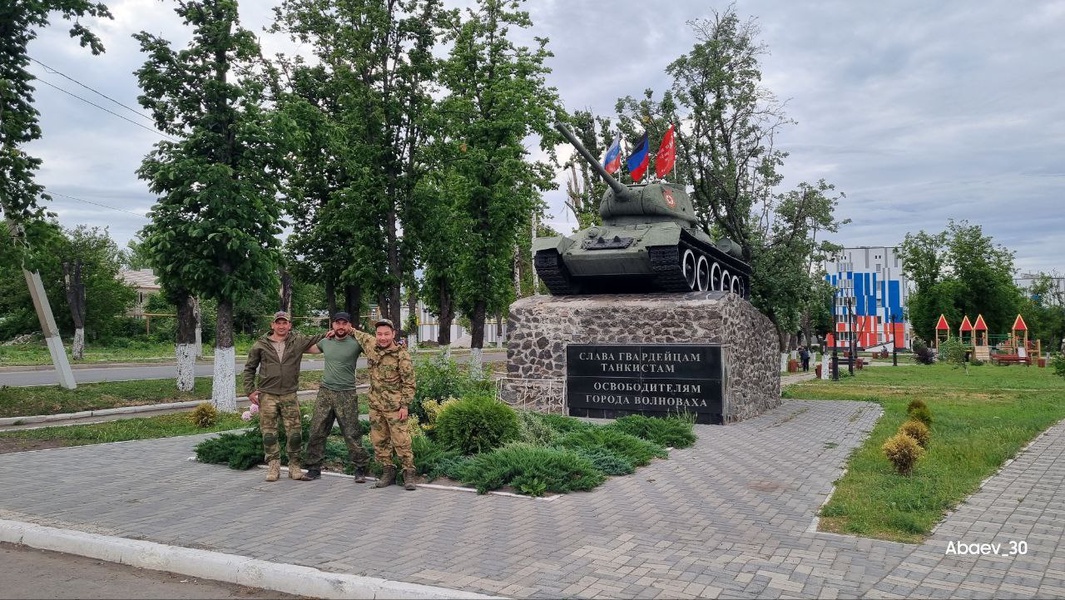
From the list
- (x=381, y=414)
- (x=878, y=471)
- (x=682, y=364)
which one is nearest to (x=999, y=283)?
(x=682, y=364)

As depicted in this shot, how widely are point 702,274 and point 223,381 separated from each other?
10.4m

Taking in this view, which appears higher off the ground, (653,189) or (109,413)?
(653,189)

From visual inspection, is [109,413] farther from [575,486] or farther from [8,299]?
[8,299]

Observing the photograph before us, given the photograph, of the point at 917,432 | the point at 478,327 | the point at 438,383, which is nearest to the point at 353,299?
the point at 478,327

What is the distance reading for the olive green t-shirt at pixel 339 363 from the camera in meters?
8.12

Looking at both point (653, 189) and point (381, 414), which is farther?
point (653, 189)

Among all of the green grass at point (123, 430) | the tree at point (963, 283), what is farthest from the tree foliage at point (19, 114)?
the tree at point (963, 283)

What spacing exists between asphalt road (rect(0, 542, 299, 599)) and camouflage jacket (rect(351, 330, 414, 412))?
2.86 meters

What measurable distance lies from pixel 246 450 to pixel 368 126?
17181mm

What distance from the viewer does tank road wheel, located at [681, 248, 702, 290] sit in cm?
1532

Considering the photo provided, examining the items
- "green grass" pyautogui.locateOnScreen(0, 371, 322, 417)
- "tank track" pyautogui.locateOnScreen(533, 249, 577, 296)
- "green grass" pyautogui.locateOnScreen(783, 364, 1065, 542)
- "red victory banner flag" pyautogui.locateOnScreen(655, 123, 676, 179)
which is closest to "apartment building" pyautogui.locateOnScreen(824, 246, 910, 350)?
"green grass" pyautogui.locateOnScreen(783, 364, 1065, 542)

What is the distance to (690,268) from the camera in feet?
52.4

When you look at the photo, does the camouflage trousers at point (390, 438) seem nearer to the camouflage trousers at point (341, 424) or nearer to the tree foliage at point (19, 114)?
the camouflage trousers at point (341, 424)

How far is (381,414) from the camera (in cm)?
795
